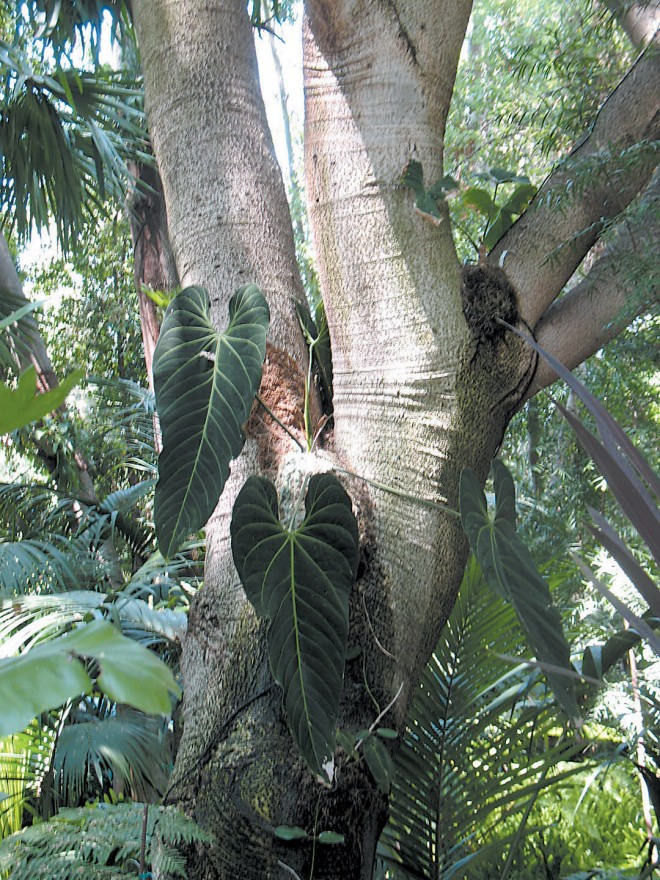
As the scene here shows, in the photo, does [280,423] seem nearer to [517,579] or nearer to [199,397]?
[199,397]

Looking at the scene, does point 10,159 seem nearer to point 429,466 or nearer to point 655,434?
point 429,466

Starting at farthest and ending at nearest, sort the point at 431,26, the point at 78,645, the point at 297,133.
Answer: the point at 297,133, the point at 431,26, the point at 78,645

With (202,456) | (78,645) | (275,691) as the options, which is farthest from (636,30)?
(78,645)

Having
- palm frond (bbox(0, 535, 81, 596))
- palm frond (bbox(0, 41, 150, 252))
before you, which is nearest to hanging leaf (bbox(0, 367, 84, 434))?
palm frond (bbox(0, 535, 81, 596))

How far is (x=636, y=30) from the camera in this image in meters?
1.37

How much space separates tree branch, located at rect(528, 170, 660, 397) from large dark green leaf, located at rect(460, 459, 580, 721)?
0.32 m

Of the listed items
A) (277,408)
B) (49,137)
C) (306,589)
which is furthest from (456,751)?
(49,137)

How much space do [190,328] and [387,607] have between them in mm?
490

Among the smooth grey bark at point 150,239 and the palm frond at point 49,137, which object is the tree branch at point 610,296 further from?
the smooth grey bark at point 150,239

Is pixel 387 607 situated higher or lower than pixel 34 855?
higher

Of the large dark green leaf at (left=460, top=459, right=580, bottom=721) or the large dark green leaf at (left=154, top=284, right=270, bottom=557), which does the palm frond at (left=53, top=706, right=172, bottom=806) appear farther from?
the large dark green leaf at (left=460, top=459, right=580, bottom=721)

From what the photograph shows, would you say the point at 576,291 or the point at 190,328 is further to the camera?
the point at 576,291

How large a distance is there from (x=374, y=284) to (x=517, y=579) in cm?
49

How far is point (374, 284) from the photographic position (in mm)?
1118
